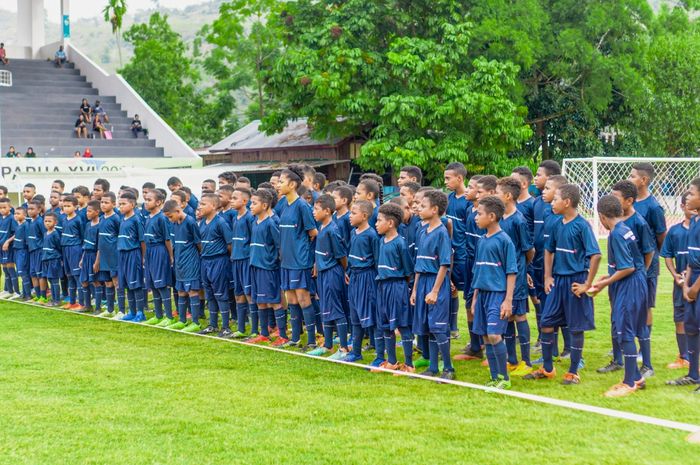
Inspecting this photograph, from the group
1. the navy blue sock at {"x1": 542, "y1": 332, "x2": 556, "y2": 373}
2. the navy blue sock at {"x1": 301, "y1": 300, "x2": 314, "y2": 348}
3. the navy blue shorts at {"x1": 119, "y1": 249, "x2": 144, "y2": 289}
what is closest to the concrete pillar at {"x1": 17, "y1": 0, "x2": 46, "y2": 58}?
the navy blue shorts at {"x1": 119, "y1": 249, "x2": 144, "y2": 289}

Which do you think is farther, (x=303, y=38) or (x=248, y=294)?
(x=303, y=38)

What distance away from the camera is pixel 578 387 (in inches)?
278

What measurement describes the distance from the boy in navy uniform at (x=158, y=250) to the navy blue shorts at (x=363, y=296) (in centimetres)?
338

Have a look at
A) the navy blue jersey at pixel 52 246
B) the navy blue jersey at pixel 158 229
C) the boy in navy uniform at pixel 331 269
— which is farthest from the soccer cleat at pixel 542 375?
the navy blue jersey at pixel 52 246

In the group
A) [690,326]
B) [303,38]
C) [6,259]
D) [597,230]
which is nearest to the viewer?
[690,326]

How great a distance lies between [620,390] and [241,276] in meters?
4.51

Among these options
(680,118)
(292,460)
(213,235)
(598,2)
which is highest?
(598,2)

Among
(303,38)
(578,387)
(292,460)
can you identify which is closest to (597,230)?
(303,38)

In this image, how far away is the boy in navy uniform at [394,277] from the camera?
25.6ft

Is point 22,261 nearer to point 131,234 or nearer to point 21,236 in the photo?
point 21,236

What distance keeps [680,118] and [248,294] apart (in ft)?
88.6

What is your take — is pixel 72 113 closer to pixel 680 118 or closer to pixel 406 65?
pixel 406 65

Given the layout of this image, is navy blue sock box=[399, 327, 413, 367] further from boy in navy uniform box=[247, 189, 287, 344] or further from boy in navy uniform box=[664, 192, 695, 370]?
boy in navy uniform box=[664, 192, 695, 370]

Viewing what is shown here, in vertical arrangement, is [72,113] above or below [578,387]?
above
